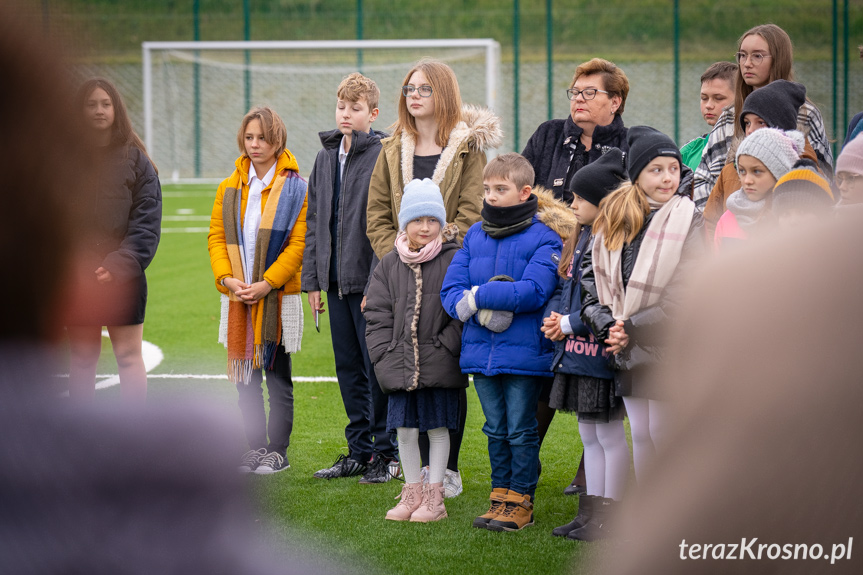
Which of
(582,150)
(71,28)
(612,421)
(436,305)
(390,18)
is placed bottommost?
(612,421)

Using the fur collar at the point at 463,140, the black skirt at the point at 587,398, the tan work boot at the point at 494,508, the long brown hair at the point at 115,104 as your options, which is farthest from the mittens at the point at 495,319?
the long brown hair at the point at 115,104

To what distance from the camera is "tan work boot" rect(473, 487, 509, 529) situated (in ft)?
12.4

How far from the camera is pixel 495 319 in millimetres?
3705

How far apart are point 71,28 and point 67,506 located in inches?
10.5

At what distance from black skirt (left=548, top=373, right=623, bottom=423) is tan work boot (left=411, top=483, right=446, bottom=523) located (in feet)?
2.33

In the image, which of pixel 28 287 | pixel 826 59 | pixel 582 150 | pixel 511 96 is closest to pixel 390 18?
pixel 511 96

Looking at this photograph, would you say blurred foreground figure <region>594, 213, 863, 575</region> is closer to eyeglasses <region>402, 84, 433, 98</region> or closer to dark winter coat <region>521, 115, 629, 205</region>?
dark winter coat <region>521, 115, 629, 205</region>

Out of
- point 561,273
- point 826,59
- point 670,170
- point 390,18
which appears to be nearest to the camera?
point 670,170

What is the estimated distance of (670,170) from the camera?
347cm

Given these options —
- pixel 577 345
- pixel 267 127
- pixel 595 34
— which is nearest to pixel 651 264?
pixel 577 345

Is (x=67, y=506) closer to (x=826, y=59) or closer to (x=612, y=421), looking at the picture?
(x=612, y=421)

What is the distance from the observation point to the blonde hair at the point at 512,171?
3809mm

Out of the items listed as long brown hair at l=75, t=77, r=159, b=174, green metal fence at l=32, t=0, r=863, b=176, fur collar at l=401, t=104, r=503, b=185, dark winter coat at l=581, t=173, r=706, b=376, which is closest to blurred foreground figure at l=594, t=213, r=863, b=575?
long brown hair at l=75, t=77, r=159, b=174

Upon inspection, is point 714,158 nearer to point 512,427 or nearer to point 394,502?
point 512,427
